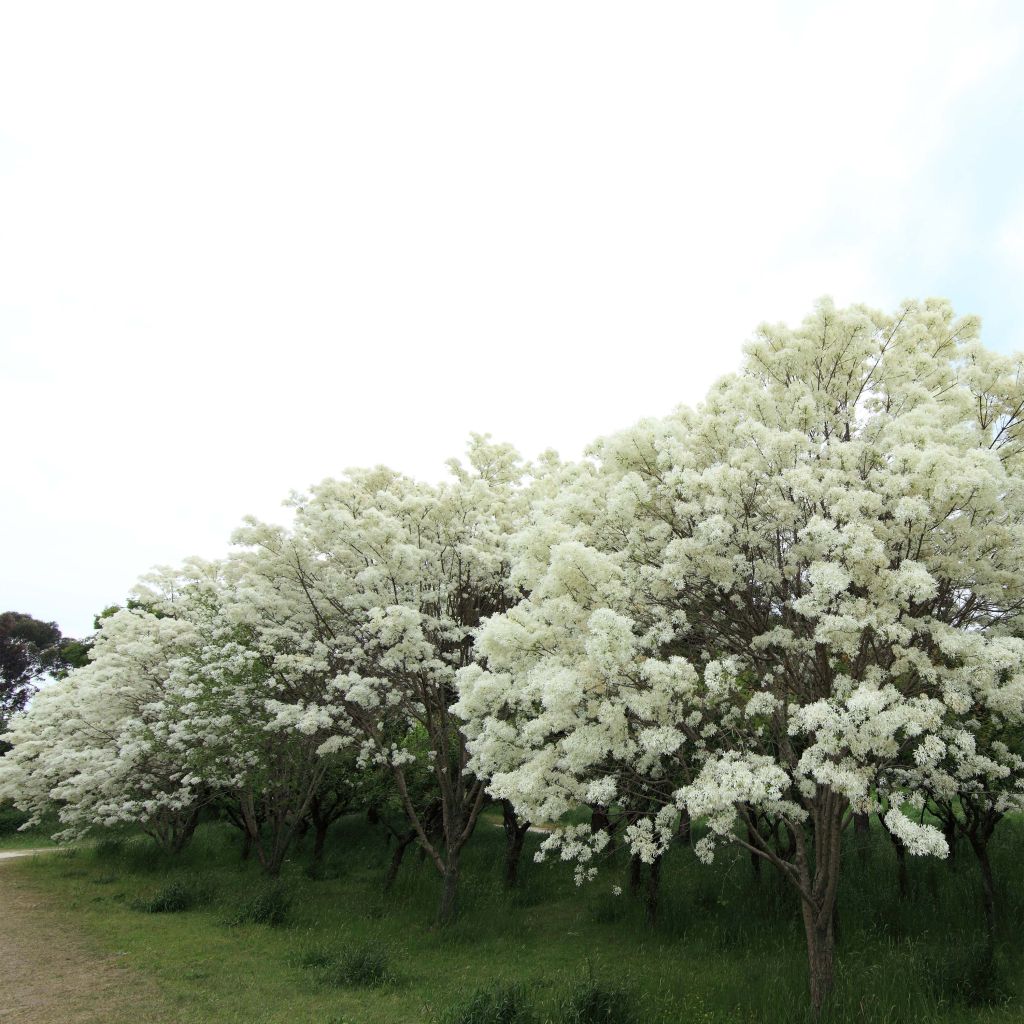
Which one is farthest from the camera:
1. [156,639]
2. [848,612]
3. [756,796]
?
[156,639]

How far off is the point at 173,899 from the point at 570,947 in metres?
11.2

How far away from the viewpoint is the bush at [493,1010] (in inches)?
381

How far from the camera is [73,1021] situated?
10594mm

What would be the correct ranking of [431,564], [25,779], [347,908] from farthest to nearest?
1. [25,779]
2. [347,908]
3. [431,564]

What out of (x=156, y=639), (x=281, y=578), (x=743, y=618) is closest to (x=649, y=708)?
(x=743, y=618)

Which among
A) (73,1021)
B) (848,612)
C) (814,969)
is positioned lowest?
(73,1021)

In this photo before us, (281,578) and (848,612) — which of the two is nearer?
(848,612)

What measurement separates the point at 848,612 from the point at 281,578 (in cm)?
1323

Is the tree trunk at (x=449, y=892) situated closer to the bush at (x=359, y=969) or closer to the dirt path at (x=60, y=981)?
the bush at (x=359, y=969)

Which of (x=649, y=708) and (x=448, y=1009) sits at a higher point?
Answer: (x=649, y=708)

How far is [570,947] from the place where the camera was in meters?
14.6

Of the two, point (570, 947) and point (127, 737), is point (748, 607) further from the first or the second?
point (127, 737)

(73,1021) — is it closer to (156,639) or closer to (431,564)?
(431,564)

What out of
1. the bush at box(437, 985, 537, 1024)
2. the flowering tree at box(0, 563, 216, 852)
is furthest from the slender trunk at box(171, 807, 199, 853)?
the bush at box(437, 985, 537, 1024)
